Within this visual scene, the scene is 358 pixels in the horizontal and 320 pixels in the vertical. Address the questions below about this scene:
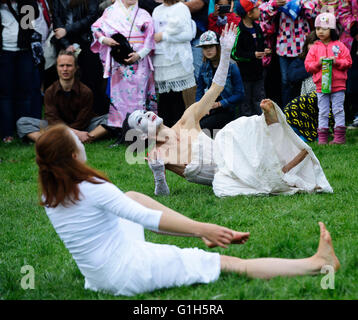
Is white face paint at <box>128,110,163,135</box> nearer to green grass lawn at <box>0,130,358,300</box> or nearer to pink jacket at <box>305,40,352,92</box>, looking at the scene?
green grass lawn at <box>0,130,358,300</box>

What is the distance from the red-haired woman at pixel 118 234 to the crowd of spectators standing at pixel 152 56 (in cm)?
498

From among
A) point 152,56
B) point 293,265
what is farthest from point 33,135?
point 293,265

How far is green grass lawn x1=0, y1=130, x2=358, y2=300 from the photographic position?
3725 mm

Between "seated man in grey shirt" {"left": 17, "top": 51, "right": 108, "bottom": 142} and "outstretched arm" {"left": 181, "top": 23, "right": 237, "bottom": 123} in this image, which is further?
"seated man in grey shirt" {"left": 17, "top": 51, "right": 108, "bottom": 142}

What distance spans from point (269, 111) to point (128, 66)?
4.02 metres

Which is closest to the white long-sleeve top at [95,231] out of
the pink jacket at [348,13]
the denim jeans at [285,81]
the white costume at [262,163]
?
the white costume at [262,163]

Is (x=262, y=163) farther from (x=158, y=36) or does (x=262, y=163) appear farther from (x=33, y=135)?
(x=33, y=135)

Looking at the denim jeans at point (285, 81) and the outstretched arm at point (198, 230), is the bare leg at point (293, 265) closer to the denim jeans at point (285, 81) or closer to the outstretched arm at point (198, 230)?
the outstretched arm at point (198, 230)

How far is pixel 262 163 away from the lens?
20.0 feet

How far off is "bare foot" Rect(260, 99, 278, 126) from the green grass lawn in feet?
2.41

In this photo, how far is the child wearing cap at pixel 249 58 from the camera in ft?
30.0

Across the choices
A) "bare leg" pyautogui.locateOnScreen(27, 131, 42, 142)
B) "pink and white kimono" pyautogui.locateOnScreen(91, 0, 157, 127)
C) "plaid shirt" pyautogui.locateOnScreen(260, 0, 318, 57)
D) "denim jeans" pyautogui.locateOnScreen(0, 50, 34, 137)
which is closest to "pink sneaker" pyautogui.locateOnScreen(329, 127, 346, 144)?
"plaid shirt" pyautogui.locateOnScreen(260, 0, 318, 57)

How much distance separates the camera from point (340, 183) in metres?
6.41
